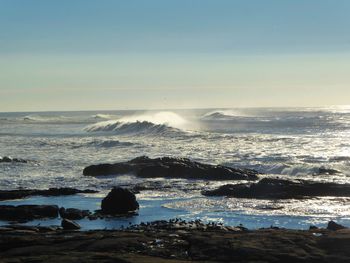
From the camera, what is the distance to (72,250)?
405 inches

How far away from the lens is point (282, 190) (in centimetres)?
2247

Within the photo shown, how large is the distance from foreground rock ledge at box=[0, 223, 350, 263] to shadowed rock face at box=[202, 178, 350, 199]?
1046cm

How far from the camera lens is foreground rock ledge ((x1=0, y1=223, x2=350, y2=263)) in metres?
9.51

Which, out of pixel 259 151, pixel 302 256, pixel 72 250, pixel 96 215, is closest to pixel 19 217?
pixel 96 215

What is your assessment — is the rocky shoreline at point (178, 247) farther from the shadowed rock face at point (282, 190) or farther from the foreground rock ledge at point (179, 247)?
the shadowed rock face at point (282, 190)

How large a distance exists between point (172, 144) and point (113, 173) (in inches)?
879

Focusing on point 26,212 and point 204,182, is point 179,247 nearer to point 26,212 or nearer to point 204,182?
point 26,212

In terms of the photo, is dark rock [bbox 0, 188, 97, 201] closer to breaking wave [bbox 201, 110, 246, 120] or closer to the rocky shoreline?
the rocky shoreline

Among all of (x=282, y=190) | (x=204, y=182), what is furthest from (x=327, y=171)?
(x=282, y=190)

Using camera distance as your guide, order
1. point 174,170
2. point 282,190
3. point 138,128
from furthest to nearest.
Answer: point 138,128 → point 174,170 → point 282,190

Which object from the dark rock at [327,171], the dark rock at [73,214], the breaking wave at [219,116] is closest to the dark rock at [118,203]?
the dark rock at [73,214]

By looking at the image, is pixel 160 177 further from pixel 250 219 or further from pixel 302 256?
pixel 302 256

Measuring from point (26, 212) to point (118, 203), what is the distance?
9.56 feet

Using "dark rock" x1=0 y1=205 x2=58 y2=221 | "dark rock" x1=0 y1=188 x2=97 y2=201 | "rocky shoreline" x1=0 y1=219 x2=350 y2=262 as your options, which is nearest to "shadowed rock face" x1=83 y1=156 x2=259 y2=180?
"dark rock" x1=0 y1=188 x2=97 y2=201
